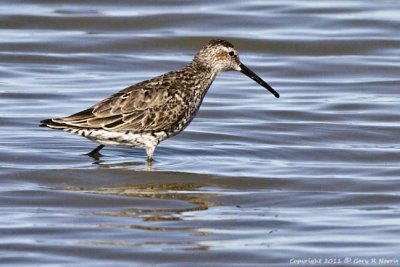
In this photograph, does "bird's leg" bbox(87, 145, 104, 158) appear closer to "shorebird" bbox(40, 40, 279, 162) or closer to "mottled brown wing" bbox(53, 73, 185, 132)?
"shorebird" bbox(40, 40, 279, 162)

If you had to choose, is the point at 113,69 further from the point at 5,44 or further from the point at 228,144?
the point at 228,144

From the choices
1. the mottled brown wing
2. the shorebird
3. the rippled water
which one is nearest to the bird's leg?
the shorebird

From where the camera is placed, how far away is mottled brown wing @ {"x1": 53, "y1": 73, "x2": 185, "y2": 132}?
12.6 meters

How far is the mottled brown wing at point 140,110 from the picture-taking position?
1265 cm

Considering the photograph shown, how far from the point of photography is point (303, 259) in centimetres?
929

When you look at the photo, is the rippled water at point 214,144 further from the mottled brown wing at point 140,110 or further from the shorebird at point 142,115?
the mottled brown wing at point 140,110

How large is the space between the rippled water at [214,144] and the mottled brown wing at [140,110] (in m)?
0.48

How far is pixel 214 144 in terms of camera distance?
14.0 m

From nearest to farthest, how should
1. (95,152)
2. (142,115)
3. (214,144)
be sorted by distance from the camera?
(142,115)
(95,152)
(214,144)

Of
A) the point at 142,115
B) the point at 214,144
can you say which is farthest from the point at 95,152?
the point at 214,144

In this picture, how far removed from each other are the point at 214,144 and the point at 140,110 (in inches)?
58.9

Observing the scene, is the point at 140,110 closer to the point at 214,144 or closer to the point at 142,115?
the point at 142,115

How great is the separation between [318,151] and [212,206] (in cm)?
282

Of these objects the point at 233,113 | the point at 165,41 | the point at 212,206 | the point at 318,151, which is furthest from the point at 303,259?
Result: the point at 165,41
